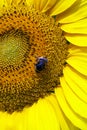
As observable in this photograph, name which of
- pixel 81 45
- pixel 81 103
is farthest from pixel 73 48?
pixel 81 103

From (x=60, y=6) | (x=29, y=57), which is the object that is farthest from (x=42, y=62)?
(x=60, y=6)

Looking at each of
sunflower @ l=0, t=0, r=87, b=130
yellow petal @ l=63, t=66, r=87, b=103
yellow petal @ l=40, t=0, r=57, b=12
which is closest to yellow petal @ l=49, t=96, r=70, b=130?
sunflower @ l=0, t=0, r=87, b=130

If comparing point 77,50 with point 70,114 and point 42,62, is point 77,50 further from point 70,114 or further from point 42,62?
point 70,114

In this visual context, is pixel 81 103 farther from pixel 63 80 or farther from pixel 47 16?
pixel 47 16

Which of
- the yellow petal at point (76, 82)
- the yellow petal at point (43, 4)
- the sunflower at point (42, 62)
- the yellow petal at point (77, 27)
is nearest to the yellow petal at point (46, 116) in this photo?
the sunflower at point (42, 62)

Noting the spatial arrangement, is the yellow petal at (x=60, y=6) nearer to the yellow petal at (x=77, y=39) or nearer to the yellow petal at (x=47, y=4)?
the yellow petal at (x=47, y=4)

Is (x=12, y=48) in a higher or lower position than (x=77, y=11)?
lower
